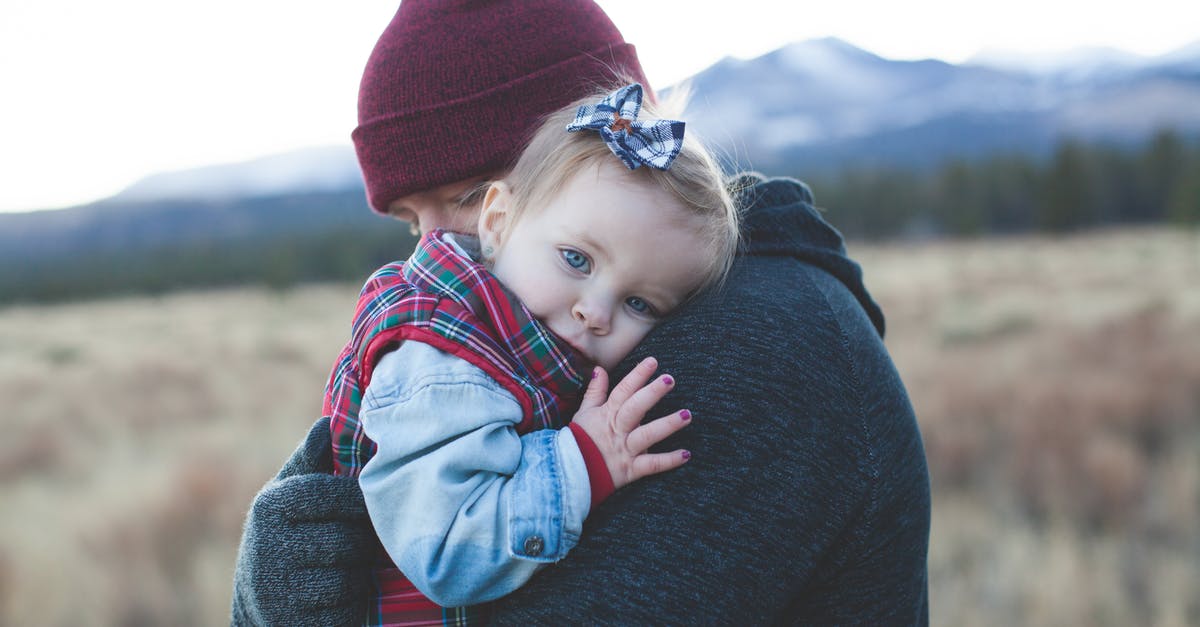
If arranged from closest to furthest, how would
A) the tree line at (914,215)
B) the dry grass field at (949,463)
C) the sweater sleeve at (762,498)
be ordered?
Answer: the sweater sleeve at (762,498) → the dry grass field at (949,463) → the tree line at (914,215)

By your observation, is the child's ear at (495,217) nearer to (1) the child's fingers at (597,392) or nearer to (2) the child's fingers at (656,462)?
(1) the child's fingers at (597,392)

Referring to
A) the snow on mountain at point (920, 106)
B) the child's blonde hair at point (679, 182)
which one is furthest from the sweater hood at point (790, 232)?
the snow on mountain at point (920, 106)

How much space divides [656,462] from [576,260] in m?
0.50

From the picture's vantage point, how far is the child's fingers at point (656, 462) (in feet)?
3.96

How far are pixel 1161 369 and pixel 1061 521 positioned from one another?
3.00 meters

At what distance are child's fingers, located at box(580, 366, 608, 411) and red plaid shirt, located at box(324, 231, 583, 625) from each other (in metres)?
0.09

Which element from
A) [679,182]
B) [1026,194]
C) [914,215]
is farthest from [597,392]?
[914,215]

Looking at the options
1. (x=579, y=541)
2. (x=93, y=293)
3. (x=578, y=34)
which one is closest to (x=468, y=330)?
(x=579, y=541)

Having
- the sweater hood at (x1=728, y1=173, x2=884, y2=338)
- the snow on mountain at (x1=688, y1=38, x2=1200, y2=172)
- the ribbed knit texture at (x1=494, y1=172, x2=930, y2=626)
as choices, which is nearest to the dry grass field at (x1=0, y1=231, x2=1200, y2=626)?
the sweater hood at (x1=728, y1=173, x2=884, y2=338)

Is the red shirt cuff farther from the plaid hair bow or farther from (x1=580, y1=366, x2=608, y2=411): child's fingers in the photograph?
the plaid hair bow

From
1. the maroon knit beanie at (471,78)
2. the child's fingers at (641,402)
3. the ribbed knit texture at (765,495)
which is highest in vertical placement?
the maroon knit beanie at (471,78)

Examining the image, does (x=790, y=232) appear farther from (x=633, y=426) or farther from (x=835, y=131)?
(x=835, y=131)

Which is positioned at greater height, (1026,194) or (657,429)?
(657,429)

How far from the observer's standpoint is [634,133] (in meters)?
1.54
